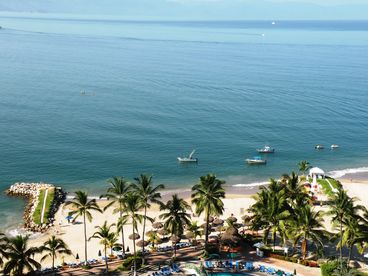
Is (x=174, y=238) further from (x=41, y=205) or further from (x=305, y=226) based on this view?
(x=41, y=205)

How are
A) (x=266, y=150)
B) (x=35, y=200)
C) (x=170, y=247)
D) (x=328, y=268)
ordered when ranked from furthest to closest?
1. (x=266, y=150)
2. (x=35, y=200)
3. (x=170, y=247)
4. (x=328, y=268)

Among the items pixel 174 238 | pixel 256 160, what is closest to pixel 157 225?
pixel 174 238

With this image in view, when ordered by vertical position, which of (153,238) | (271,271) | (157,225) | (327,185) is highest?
(327,185)

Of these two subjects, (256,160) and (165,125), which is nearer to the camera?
(256,160)

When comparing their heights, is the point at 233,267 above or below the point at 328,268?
below

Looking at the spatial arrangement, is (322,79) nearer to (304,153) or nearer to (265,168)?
(304,153)

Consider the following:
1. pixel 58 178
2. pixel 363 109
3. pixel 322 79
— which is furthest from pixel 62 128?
pixel 322 79

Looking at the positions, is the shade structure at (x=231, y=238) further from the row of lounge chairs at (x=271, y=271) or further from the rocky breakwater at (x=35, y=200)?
the rocky breakwater at (x=35, y=200)

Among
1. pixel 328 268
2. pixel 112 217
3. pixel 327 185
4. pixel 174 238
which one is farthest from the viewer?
pixel 327 185

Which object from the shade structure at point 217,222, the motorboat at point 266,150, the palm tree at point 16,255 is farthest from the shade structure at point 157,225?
the motorboat at point 266,150
